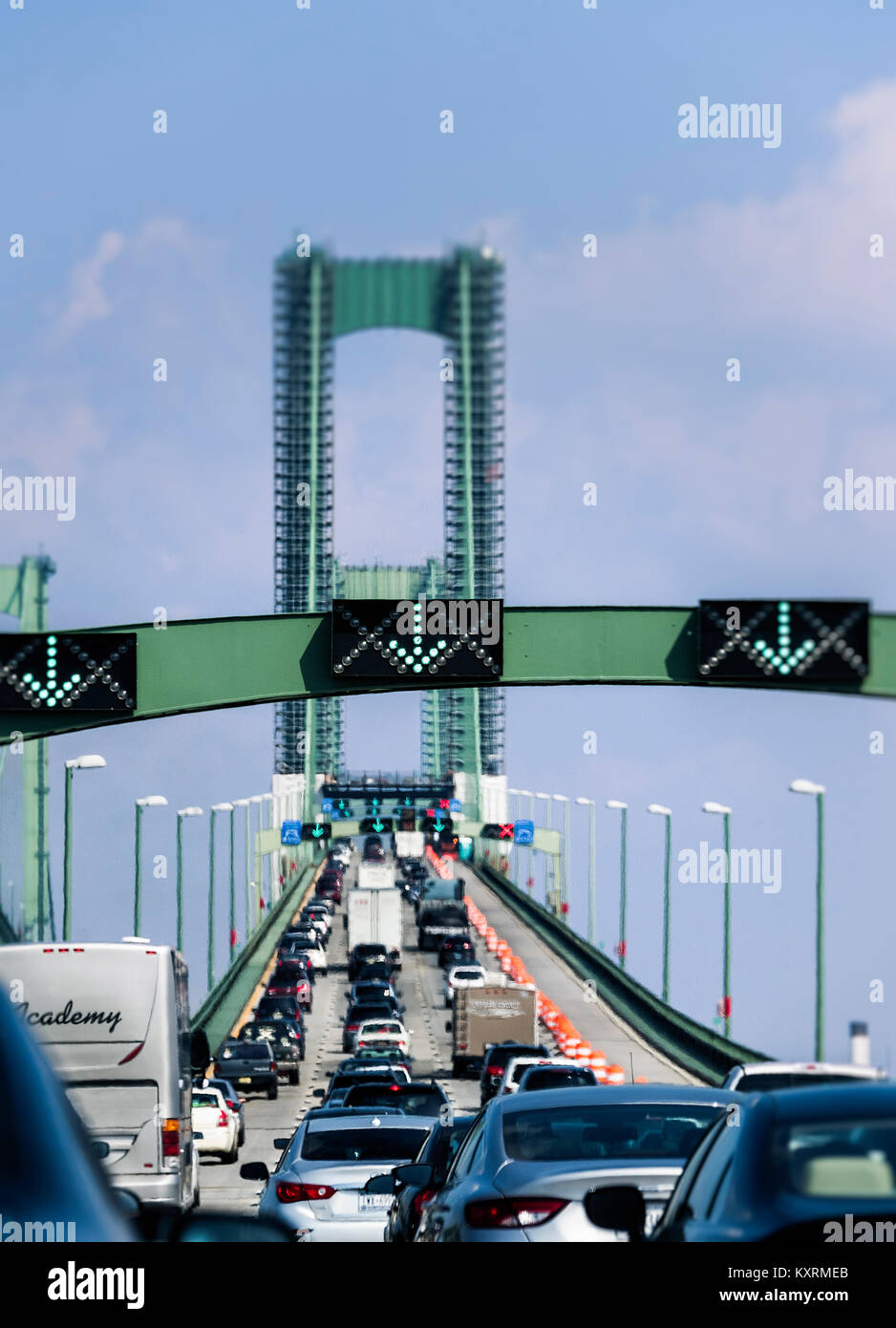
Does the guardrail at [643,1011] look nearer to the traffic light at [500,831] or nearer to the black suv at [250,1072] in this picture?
the traffic light at [500,831]

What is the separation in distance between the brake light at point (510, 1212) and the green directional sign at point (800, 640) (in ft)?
58.5

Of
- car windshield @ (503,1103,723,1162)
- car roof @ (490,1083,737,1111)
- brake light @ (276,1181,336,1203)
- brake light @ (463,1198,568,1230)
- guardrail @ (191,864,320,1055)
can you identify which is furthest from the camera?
guardrail @ (191,864,320,1055)

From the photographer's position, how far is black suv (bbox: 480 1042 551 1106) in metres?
42.2

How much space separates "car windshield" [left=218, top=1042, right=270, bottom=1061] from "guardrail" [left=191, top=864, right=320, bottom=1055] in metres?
9.61

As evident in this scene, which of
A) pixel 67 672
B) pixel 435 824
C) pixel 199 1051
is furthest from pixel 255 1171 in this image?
pixel 435 824

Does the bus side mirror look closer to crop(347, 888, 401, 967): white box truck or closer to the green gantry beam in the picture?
the green gantry beam

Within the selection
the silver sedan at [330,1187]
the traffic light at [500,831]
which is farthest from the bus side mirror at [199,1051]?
the traffic light at [500,831]

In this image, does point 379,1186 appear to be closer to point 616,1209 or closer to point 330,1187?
point 330,1187

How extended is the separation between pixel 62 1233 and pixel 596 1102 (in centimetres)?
582

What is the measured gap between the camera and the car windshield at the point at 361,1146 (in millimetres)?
15969

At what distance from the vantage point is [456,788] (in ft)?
551

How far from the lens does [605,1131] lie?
31.3 ft

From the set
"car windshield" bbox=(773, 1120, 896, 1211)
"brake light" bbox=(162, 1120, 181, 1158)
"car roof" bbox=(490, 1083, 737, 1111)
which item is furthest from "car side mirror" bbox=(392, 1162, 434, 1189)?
"brake light" bbox=(162, 1120, 181, 1158)

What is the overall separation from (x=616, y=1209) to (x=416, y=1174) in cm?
537
